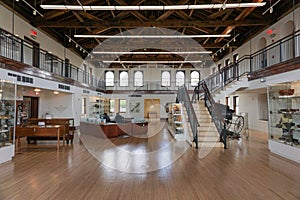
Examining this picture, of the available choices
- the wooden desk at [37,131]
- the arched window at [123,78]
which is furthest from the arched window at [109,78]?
the wooden desk at [37,131]

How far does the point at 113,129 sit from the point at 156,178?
5.72 meters

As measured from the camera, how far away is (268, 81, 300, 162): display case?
19.0ft

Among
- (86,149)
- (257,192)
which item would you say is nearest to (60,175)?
(86,149)

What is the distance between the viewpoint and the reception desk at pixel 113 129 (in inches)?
372

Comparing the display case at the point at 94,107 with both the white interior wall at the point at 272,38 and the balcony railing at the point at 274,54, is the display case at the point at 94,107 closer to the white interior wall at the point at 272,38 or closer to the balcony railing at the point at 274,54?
the balcony railing at the point at 274,54

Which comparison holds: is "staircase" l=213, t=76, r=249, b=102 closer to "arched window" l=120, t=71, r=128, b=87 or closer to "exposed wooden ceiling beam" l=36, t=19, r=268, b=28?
"exposed wooden ceiling beam" l=36, t=19, r=268, b=28

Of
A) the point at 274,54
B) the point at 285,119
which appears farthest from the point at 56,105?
the point at 274,54

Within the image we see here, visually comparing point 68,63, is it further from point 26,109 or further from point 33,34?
point 26,109

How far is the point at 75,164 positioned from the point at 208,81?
1225 cm

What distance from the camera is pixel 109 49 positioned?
14250mm

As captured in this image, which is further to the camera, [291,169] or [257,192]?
[291,169]

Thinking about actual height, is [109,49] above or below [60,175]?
above

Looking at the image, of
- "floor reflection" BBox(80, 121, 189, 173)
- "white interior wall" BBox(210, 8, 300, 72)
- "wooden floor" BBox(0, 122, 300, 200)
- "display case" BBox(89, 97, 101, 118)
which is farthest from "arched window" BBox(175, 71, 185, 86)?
"wooden floor" BBox(0, 122, 300, 200)

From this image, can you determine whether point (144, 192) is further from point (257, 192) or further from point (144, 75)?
point (144, 75)
